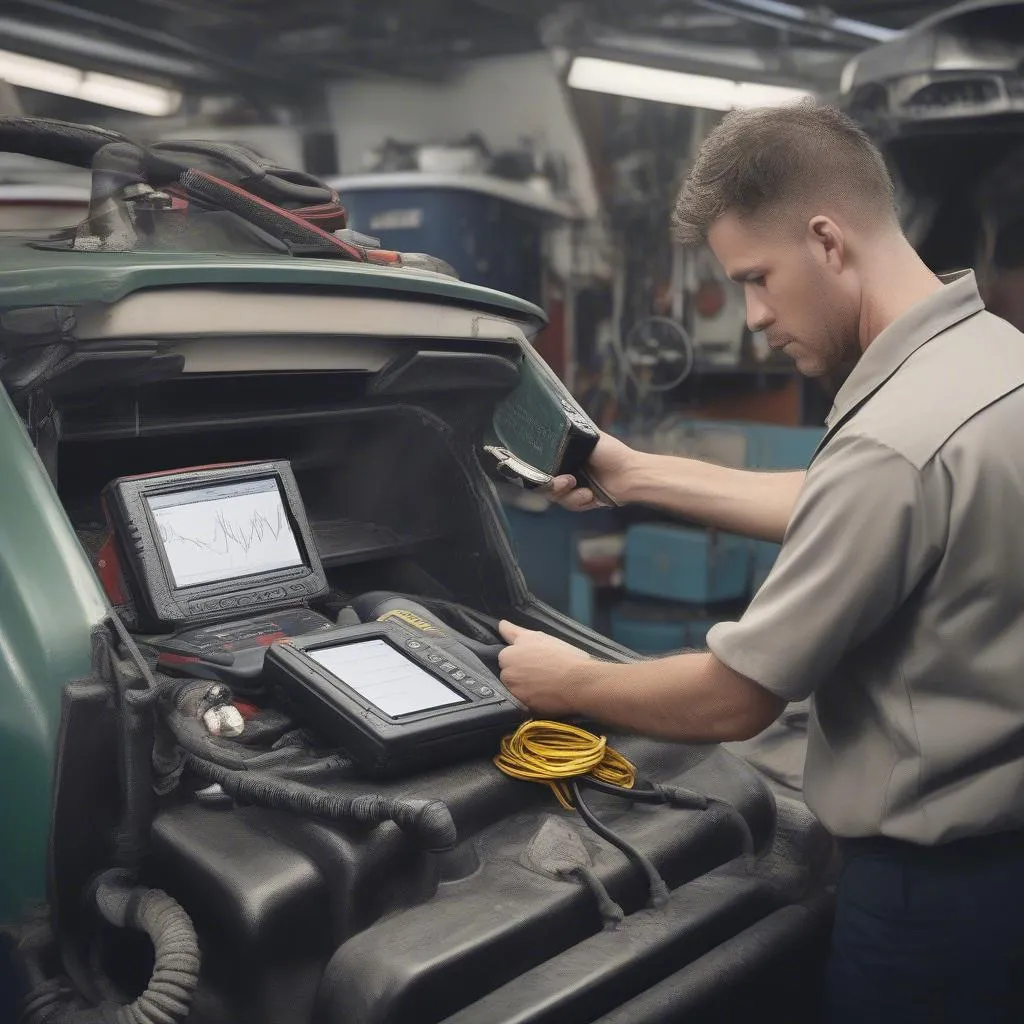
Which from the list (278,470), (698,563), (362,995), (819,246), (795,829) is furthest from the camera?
(698,563)

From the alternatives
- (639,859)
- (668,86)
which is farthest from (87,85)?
(639,859)

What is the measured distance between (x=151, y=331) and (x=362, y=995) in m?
0.82

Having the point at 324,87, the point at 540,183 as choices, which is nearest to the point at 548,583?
the point at 540,183

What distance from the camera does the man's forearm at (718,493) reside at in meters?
1.69

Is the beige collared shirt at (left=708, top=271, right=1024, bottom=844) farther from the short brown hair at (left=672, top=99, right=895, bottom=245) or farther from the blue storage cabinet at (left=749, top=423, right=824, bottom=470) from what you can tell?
the blue storage cabinet at (left=749, top=423, right=824, bottom=470)

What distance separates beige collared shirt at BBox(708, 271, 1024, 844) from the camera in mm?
1051

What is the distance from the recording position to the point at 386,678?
1369mm

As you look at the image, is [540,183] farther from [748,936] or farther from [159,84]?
[748,936]

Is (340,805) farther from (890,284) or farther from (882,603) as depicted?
(890,284)

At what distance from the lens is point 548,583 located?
400 cm

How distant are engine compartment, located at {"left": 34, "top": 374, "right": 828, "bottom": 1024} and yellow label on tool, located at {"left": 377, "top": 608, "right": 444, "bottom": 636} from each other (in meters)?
0.23

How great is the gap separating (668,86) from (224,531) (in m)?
2.77

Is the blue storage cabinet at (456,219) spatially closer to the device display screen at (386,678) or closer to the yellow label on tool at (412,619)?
the yellow label on tool at (412,619)

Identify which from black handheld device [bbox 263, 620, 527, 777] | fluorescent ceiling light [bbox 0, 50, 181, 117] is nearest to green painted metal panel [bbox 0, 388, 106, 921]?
black handheld device [bbox 263, 620, 527, 777]
